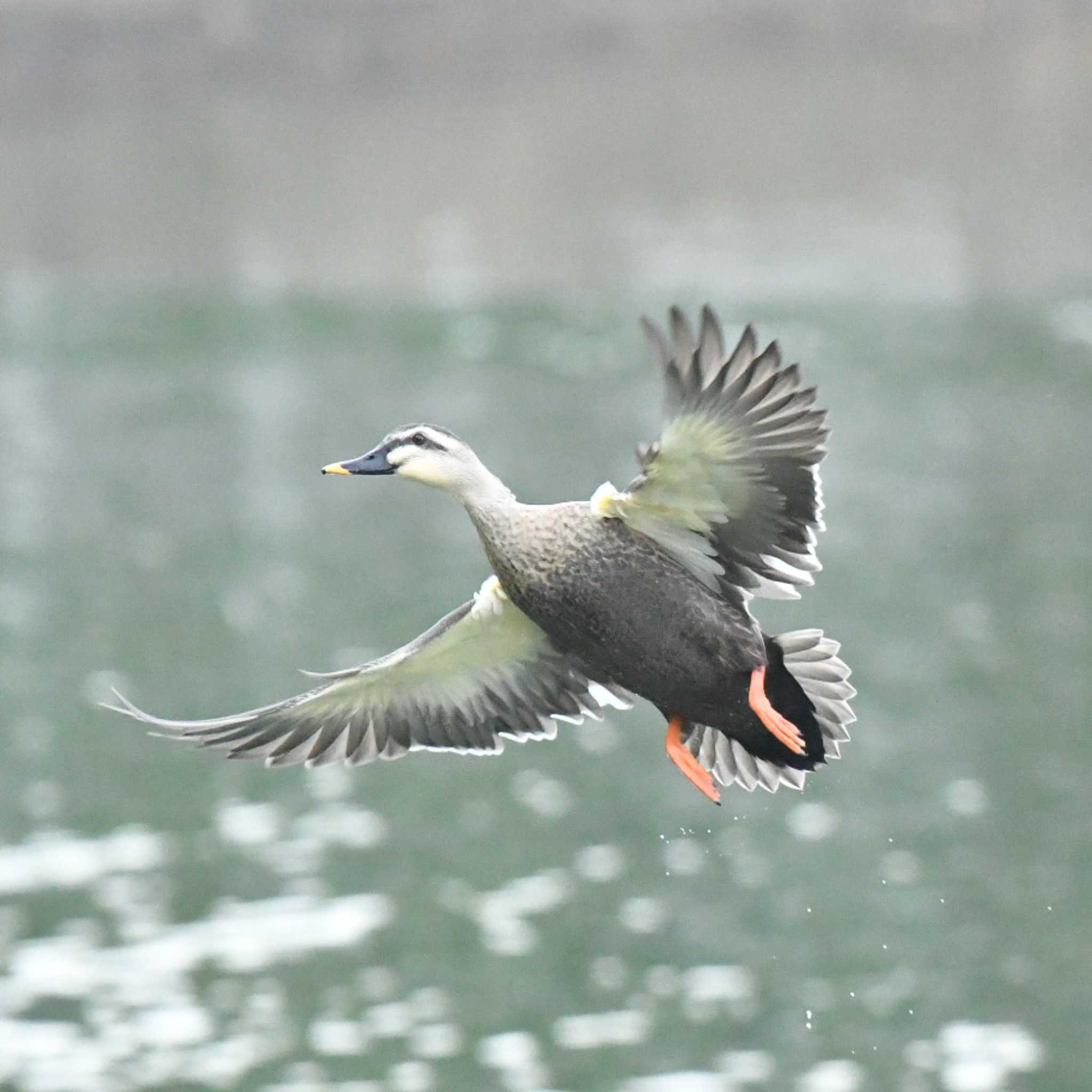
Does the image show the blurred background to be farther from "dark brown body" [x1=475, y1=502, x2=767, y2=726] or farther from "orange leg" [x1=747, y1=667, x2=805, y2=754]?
"dark brown body" [x1=475, y1=502, x2=767, y2=726]

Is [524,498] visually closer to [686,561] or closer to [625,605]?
[686,561]

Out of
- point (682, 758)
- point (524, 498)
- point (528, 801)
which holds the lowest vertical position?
point (682, 758)

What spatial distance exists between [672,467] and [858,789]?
12.0m

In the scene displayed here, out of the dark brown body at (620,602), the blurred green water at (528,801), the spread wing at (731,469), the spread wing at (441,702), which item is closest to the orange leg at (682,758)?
the spread wing at (441,702)

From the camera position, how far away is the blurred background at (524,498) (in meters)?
15.5

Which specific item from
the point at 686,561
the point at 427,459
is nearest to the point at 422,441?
the point at 427,459

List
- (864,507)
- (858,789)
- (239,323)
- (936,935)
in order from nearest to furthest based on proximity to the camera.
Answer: (936,935) → (858,789) → (864,507) → (239,323)

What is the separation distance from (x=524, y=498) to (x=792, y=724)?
1710 centimetres

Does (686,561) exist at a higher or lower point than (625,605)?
higher

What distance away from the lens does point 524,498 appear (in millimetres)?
24688

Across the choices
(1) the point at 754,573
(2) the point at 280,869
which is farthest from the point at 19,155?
(1) the point at 754,573

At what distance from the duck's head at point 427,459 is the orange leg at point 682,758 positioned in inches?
43.1

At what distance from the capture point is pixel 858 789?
19.0 m

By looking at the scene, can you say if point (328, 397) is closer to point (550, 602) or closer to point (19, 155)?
point (19, 155)
